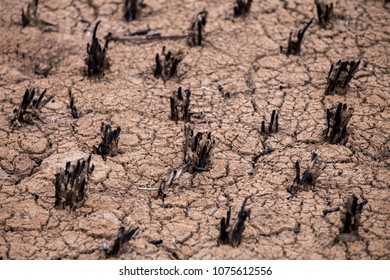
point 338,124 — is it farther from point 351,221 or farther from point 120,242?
point 120,242

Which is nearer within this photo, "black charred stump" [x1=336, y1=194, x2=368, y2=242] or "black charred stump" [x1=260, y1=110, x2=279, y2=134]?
"black charred stump" [x1=336, y1=194, x2=368, y2=242]

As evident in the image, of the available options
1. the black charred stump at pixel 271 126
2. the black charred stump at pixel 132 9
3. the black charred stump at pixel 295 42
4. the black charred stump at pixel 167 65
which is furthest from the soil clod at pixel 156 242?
the black charred stump at pixel 132 9

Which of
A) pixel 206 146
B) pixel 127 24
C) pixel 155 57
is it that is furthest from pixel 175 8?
pixel 206 146

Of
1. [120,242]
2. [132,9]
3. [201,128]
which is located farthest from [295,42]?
[120,242]

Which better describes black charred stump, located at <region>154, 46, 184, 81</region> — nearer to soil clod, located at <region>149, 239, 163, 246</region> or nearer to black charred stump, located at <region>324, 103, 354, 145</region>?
black charred stump, located at <region>324, 103, 354, 145</region>

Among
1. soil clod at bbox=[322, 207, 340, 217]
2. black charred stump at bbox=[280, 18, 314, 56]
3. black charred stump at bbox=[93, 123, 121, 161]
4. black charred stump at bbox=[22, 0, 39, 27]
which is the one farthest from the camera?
black charred stump at bbox=[22, 0, 39, 27]

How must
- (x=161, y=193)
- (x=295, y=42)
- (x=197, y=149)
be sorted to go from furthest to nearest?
(x=295, y=42)
(x=197, y=149)
(x=161, y=193)

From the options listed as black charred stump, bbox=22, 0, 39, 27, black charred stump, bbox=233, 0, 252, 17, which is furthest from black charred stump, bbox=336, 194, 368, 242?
black charred stump, bbox=22, 0, 39, 27
